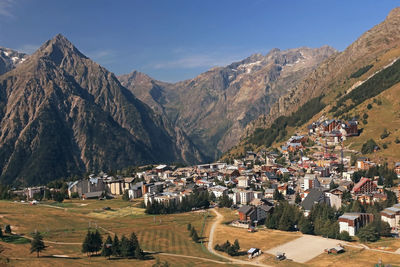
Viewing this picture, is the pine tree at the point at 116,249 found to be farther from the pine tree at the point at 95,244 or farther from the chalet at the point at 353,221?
the chalet at the point at 353,221

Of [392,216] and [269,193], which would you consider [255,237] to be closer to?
[392,216]

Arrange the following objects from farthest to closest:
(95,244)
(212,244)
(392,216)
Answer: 1. (392,216)
2. (212,244)
3. (95,244)

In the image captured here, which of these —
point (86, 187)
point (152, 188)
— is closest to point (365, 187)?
point (152, 188)

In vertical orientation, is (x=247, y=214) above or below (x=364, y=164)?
below

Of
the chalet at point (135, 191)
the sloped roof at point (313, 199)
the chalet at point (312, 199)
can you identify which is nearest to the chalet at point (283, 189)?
the chalet at point (312, 199)

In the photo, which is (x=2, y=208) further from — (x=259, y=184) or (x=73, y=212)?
(x=259, y=184)

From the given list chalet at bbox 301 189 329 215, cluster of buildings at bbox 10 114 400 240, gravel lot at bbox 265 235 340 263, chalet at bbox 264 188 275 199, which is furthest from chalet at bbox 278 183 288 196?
gravel lot at bbox 265 235 340 263
